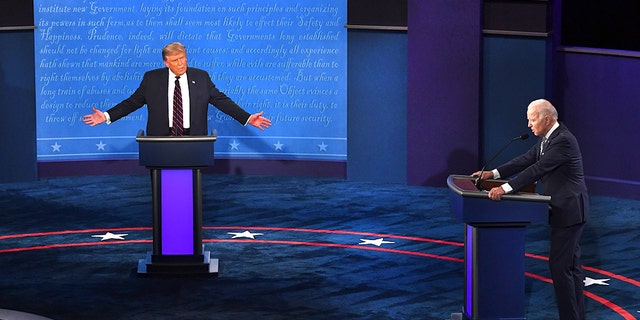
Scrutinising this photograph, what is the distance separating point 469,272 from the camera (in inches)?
270

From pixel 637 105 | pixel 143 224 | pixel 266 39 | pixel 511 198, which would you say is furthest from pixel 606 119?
pixel 511 198

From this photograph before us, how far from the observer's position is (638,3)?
478 inches

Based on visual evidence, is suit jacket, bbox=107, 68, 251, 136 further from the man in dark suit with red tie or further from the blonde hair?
the blonde hair

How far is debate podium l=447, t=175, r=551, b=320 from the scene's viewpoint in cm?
657

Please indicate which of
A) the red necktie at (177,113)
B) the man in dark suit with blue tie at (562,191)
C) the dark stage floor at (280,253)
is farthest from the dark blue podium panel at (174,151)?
the man in dark suit with blue tie at (562,191)

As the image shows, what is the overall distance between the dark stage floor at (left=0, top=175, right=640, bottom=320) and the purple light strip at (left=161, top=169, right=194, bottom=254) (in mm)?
332

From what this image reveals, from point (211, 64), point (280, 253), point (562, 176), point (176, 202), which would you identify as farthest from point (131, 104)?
point (211, 64)

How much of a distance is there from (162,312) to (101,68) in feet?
20.9

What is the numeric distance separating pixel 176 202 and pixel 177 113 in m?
0.68

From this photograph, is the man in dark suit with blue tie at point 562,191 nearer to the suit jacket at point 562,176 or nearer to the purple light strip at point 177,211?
the suit jacket at point 562,176

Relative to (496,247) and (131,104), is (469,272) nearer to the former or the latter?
(496,247)

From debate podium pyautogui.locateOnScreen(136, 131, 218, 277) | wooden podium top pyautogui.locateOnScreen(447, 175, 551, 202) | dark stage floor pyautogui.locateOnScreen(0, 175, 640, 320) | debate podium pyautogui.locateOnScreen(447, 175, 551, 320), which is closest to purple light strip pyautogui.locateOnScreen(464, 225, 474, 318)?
debate podium pyautogui.locateOnScreen(447, 175, 551, 320)

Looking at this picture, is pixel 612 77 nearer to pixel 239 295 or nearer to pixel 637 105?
pixel 637 105

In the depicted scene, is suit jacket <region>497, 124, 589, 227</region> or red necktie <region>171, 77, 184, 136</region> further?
red necktie <region>171, 77, 184, 136</region>
